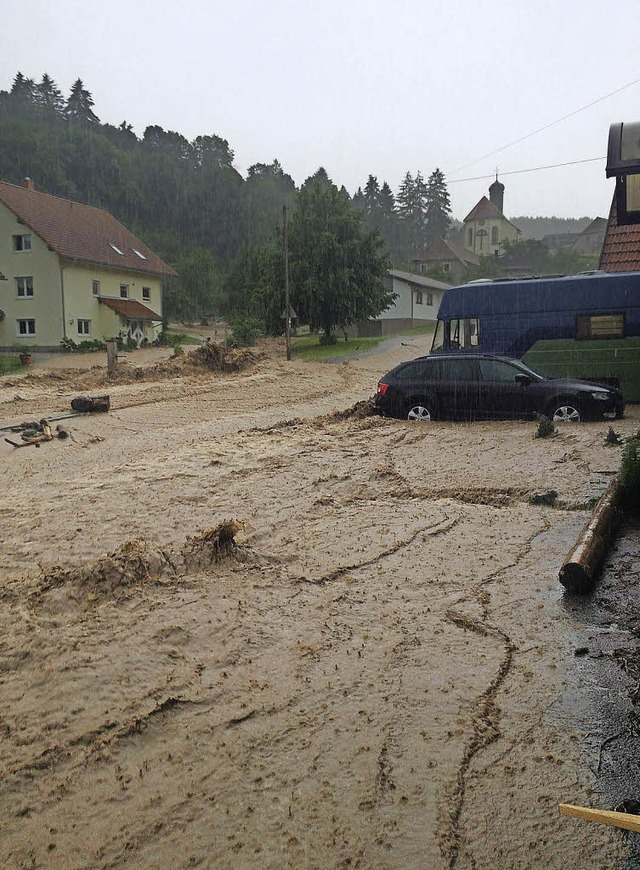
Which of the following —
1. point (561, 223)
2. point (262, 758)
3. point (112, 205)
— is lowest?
point (262, 758)

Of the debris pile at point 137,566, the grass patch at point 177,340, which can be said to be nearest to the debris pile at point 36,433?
the debris pile at point 137,566

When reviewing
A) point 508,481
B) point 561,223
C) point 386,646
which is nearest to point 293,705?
point 386,646

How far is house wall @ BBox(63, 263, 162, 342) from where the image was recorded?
4112 centimetres

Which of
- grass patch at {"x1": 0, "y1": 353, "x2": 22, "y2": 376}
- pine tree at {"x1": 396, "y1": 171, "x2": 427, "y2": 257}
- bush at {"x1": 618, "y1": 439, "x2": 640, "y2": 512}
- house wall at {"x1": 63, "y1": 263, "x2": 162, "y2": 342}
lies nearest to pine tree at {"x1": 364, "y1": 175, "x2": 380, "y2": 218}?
pine tree at {"x1": 396, "y1": 171, "x2": 427, "y2": 257}

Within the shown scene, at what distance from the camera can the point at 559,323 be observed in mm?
16844

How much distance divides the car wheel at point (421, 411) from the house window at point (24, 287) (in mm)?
32714

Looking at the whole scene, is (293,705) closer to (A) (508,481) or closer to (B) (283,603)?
(B) (283,603)

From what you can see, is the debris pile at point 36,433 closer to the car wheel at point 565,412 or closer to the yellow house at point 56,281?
the car wheel at point 565,412

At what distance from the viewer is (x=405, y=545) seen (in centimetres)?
746

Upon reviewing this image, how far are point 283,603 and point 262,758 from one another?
2.13m

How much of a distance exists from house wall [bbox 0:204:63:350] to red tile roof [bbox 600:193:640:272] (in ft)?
99.4

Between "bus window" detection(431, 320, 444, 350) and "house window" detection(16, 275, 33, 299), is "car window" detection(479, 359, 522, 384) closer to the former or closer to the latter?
"bus window" detection(431, 320, 444, 350)

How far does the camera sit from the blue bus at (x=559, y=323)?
53.3 feet

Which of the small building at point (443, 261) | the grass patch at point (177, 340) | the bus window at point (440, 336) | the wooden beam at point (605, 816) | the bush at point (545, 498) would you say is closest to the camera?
the wooden beam at point (605, 816)
